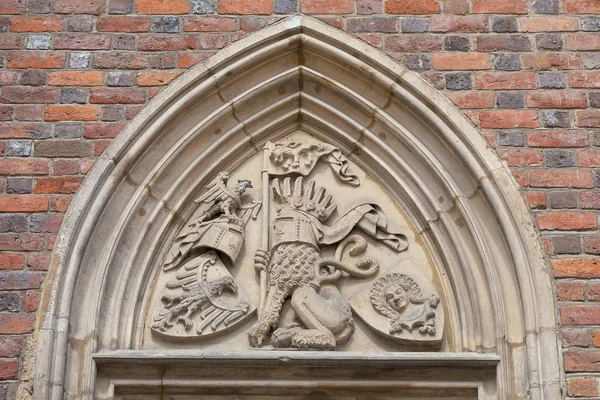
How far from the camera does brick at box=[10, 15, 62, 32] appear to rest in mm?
6172

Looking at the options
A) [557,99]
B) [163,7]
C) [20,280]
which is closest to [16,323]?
[20,280]

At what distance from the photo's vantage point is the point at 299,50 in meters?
6.27

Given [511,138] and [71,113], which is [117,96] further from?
[511,138]

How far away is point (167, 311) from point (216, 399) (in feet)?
1.60

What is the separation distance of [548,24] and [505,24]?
0.22 m

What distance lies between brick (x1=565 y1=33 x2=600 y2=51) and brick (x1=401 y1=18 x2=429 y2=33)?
2.32 ft

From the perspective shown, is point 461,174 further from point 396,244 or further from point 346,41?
point 346,41

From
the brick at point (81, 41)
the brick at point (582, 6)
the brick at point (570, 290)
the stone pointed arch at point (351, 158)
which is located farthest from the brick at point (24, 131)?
the brick at point (582, 6)

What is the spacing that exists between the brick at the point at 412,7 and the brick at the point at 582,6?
26.0 inches

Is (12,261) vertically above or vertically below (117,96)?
below

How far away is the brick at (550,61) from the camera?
240 inches

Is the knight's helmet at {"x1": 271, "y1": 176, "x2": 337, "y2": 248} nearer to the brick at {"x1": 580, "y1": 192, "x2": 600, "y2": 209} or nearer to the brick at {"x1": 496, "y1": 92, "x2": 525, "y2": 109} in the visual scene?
the brick at {"x1": 496, "y1": 92, "x2": 525, "y2": 109}

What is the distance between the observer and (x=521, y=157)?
5.88 m

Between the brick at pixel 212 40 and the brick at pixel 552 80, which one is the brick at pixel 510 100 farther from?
the brick at pixel 212 40
